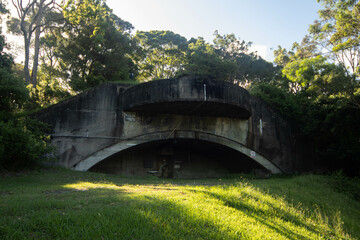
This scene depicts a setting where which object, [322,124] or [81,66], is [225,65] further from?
[81,66]

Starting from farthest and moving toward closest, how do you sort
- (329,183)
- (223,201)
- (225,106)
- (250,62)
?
(250,62), (225,106), (329,183), (223,201)

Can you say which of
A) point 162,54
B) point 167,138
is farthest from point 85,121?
point 162,54

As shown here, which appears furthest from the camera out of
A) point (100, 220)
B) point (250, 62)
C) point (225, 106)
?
point (250, 62)

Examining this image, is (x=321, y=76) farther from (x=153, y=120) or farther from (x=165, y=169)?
(x=165, y=169)

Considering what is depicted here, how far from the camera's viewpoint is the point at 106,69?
19.6 m

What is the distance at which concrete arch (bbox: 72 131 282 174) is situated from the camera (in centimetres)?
1451

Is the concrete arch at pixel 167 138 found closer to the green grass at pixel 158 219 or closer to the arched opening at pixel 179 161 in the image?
the arched opening at pixel 179 161

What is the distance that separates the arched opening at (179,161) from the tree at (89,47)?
6.17 meters

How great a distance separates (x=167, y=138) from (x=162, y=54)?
50.1ft

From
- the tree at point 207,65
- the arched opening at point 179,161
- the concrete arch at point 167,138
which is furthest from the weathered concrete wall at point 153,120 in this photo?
the tree at point 207,65

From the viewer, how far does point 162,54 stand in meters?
28.7

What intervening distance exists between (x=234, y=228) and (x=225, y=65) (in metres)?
23.3

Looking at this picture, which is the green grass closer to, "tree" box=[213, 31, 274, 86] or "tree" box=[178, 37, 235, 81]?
"tree" box=[178, 37, 235, 81]

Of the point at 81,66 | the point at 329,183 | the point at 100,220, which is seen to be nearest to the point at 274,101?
the point at 329,183
